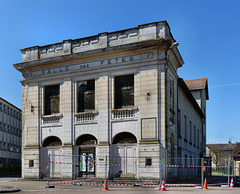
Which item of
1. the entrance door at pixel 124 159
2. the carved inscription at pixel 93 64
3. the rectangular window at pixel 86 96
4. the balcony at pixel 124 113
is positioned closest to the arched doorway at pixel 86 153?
the entrance door at pixel 124 159

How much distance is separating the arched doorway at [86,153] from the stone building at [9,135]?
90.5 ft

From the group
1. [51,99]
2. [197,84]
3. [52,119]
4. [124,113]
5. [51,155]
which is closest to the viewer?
[124,113]

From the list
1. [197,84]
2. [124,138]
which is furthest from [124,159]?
[197,84]

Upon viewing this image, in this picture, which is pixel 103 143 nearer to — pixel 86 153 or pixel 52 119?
pixel 86 153

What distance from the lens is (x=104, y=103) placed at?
2431cm

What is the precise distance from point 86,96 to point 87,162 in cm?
472

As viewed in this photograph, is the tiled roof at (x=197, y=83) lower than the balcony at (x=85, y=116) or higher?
higher

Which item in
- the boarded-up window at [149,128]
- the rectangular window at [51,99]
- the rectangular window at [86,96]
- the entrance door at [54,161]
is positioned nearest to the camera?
the boarded-up window at [149,128]

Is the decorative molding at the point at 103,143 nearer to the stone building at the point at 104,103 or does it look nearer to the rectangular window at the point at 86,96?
the stone building at the point at 104,103

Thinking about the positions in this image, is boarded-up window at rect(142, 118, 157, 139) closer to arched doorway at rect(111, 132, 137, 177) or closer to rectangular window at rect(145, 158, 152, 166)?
arched doorway at rect(111, 132, 137, 177)

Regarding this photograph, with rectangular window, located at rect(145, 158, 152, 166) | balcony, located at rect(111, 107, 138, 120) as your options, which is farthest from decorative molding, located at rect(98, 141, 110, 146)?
rectangular window, located at rect(145, 158, 152, 166)

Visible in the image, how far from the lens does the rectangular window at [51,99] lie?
26.6 meters

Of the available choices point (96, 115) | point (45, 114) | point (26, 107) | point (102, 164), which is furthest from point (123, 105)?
point (26, 107)

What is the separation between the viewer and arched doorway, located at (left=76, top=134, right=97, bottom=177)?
2453cm
